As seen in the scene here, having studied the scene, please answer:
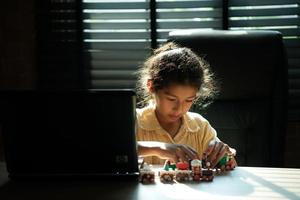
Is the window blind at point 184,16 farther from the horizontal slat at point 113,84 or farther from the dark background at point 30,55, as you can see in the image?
the dark background at point 30,55

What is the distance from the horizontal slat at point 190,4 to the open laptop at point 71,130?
5.89 feet

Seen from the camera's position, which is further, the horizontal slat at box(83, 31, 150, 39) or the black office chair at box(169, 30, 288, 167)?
the horizontal slat at box(83, 31, 150, 39)

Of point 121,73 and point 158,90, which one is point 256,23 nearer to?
point 121,73

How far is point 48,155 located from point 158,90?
0.52 meters

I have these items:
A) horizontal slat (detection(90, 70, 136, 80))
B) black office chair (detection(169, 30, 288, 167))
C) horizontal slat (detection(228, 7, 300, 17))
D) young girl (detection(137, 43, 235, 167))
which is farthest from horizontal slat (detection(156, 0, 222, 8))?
young girl (detection(137, 43, 235, 167))

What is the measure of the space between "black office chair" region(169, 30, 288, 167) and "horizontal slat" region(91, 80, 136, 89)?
1074 millimetres

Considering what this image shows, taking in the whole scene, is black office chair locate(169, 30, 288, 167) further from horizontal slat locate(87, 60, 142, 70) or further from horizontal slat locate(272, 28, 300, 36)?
horizontal slat locate(87, 60, 142, 70)

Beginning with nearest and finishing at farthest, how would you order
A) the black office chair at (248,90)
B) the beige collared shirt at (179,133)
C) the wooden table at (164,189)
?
the wooden table at (164,189), the beige collared shirt at (179,133), the black office chair at (248,90)

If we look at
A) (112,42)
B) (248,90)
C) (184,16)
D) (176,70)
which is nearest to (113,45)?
(112,42)

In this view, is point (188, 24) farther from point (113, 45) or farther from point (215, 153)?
point (215, 153)

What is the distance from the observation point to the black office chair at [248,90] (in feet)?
5.99

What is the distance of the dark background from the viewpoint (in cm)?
283

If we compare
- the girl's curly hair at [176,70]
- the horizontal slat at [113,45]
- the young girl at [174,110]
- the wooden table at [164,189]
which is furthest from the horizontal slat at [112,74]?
the wooden table at [164,189]

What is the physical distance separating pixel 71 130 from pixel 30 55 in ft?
6.07
